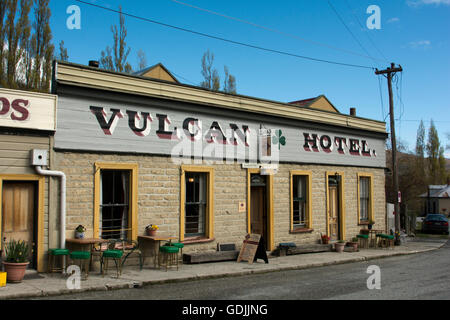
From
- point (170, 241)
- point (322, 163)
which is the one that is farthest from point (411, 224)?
point (170, 241)

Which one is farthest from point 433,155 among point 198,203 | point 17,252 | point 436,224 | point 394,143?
point 17,252

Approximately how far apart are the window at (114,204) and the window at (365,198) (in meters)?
11.9

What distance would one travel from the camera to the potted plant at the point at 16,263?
31.5 feet

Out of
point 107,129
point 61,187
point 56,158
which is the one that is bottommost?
point 61,187

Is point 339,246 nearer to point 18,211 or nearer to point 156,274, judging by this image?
point 156,274

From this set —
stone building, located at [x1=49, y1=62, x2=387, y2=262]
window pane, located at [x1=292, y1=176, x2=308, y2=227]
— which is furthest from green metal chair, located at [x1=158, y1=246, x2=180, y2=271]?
window pane, located at [x1=292, y1=176, x2=308, y2=227]

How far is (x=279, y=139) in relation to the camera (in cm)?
1681

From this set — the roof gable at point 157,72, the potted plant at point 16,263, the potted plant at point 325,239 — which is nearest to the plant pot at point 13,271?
the potted plant at point 16,263

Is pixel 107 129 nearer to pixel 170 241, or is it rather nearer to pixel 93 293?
pixel 170 241

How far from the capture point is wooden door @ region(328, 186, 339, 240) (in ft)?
62.1

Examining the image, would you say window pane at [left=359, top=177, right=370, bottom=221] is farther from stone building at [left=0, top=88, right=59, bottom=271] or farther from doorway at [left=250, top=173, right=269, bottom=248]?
stone building at [left=0, top=88, right=59, bottom=271]

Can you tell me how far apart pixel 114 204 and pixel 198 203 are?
2.91 metres
